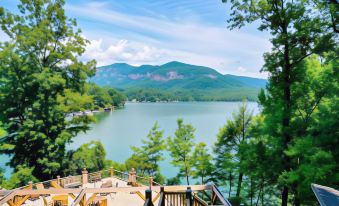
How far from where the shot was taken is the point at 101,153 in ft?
91.9

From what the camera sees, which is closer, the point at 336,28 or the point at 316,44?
the point at 336,28

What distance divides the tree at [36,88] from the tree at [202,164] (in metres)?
9.84

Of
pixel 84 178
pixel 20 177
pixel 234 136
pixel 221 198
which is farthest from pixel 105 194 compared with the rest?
pixel 234 136

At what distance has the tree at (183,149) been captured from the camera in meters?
22.9

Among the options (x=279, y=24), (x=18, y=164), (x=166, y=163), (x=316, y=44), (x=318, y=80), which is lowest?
(x=166, y=163)

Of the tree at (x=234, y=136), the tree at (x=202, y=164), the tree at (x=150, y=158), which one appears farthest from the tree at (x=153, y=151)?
the tree at (x=234, y=136)

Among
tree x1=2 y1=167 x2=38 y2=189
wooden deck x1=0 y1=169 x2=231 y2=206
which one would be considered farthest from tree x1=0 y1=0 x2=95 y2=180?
wooden deck x1=0 y1=169 x2=231 y2=206

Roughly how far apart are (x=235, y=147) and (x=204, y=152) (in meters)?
2.92

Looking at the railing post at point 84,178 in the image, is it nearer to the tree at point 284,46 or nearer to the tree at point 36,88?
the tree at point 36,88

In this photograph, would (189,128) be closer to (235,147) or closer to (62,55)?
(235,147)

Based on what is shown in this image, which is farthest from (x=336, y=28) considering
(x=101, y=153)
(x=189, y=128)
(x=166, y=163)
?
(x=166, y=163)

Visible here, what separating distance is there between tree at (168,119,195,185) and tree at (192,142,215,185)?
3.35 ft

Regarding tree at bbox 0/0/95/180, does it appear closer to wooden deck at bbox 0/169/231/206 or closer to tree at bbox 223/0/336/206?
wooden deck at bbox 0/169/231/206

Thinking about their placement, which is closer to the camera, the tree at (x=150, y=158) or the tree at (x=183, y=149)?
the tree at (x=183, y=149)
